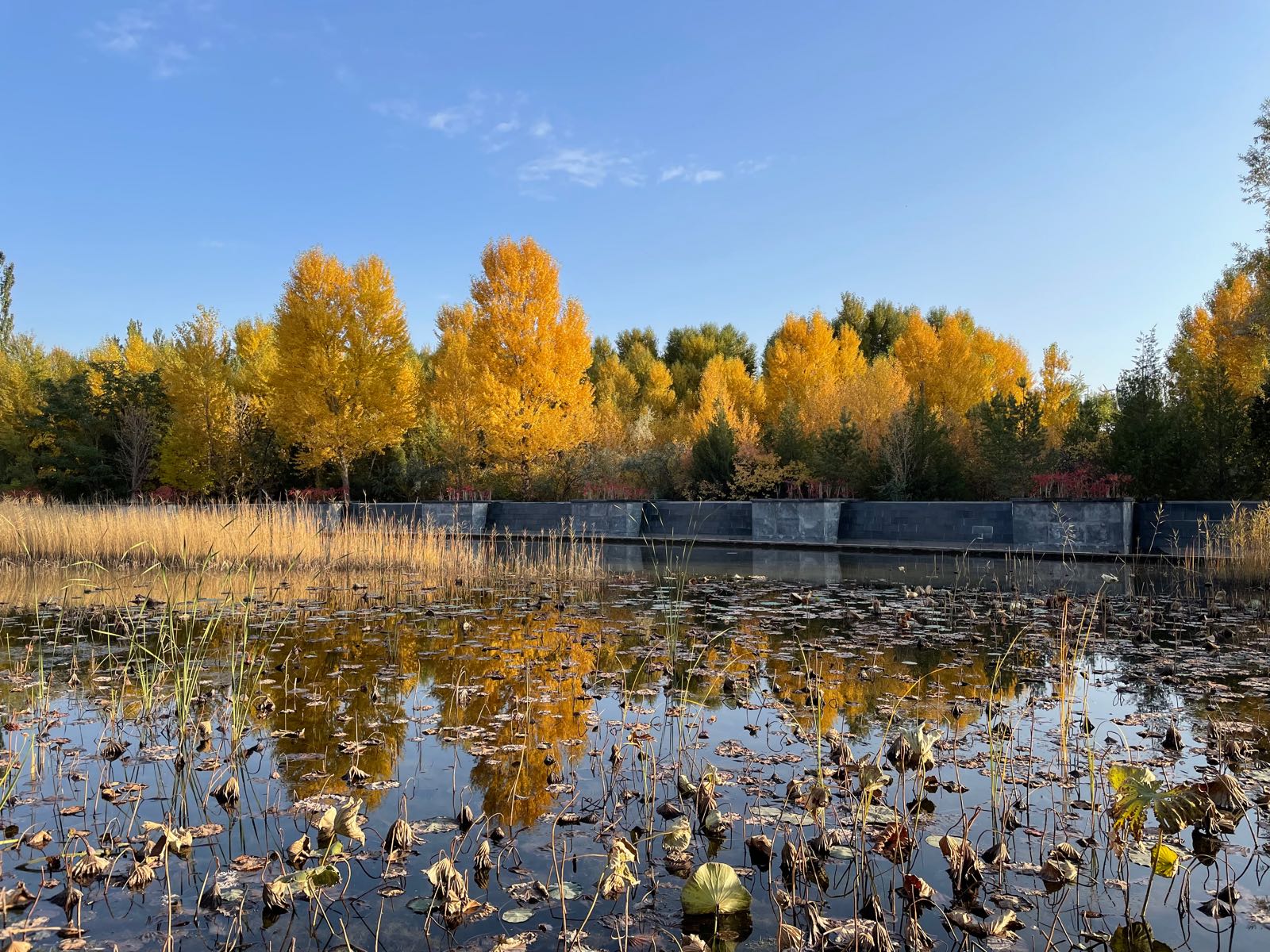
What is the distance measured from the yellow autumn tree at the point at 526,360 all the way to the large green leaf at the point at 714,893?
20416 mm

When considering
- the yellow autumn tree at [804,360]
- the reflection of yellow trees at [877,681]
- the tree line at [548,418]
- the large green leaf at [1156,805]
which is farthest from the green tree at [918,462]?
the large green leaf at [1156,805]

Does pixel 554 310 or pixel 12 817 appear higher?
pixel 554 310

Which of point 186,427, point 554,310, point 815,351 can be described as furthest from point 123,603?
point 815,351

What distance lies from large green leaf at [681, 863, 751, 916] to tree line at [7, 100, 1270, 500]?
15554mm

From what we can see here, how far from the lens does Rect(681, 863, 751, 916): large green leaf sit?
7.42 ft

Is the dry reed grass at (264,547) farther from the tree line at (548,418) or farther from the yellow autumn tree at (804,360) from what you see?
the yellow autumn tree at (804,360)

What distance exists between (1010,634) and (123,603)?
8134mm

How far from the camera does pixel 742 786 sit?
3.29 m

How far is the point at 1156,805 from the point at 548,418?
20685mm

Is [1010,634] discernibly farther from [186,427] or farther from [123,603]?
[186,427]

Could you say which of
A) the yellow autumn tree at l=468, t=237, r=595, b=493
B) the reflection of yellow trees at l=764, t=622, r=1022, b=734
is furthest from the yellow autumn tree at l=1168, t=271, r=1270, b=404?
the reflection of yellow trees at l=764, t=622, r=1022, b=734

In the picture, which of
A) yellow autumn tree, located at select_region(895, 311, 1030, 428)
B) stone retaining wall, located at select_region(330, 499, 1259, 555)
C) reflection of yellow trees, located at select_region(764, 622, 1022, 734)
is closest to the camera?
reflection of yellow trees, located at select_region(764, 622, 1022, 734)

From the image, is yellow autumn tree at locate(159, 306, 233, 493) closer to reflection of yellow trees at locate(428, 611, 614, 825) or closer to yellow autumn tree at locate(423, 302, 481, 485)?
yellow autumn tree at locate(423, 302, 481, 485)

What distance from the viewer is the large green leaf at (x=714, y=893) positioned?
226 cm
